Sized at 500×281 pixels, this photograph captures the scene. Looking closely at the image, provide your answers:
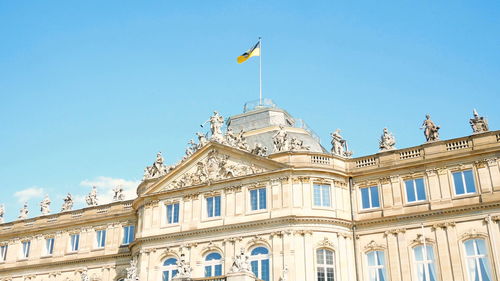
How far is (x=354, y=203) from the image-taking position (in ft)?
131

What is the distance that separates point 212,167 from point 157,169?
5220 millimetres

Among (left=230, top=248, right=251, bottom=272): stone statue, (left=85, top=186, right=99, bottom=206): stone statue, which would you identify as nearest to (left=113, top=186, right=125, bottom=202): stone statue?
(left=85, top=186, right=99, bottom=206): stone statue

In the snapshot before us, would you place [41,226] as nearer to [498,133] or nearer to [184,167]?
[184,167]

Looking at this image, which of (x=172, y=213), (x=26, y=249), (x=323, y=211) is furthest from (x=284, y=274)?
(x=26, y=249)

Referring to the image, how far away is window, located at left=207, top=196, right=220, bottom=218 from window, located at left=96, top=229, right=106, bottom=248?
12.4 meters

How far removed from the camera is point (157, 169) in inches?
1772

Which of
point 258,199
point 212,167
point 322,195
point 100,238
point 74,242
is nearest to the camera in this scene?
point 322,195

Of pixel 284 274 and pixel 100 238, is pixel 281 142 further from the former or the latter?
pixel 100 238

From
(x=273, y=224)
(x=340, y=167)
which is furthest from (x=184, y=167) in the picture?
(x=340, y=167)

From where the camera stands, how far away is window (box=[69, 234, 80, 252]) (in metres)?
49.7

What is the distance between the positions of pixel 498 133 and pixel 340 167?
1047 centimetres

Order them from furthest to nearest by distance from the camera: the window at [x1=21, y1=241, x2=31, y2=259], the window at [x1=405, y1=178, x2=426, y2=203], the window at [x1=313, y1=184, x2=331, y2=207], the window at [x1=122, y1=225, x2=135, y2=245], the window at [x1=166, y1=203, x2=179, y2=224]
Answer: the window at [x1=21, y1=241, x2=31, y2=259] → the window at [x1=122, y1=225, x2=135, y2=245] → the window at [x1=166, y1=203, x2=179, y2=224] → the window at [x1=313, y1=184, x2=331, y2=207] → the window at [x1=405, y1=178, x2=426, y2=203]

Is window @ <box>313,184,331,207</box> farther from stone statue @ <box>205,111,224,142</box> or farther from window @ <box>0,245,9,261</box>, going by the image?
window @ <box>0,245,9,261</box>

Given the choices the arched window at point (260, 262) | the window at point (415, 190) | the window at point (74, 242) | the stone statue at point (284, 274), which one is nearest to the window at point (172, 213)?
the arched window at point (260, 262)
